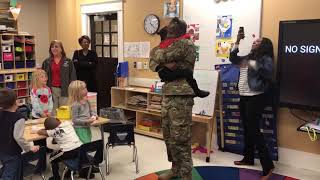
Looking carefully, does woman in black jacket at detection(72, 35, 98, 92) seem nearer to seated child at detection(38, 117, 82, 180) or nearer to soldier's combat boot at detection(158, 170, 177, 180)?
seated child at detection(38, 117, 82, 180)

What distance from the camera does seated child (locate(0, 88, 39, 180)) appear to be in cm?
251

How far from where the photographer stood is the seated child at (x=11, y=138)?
251 centimetres

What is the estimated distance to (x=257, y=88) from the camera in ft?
11.9

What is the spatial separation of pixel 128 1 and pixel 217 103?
2436 millimetres

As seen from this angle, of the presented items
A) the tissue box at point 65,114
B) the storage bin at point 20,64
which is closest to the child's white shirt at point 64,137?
the tissue box at point 65,114

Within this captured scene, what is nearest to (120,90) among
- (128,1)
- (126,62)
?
(126,62)

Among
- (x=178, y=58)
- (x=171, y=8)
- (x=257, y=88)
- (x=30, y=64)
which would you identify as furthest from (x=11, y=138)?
(x=30, y=64)

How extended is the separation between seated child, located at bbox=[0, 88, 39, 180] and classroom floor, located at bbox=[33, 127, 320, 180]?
0.92 meters

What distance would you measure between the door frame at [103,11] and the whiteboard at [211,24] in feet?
4.48

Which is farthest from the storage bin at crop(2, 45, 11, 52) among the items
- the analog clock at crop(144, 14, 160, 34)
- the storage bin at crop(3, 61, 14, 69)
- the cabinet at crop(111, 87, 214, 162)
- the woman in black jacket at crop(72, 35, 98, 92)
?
the analog clock at crop(144, 14, 160, 34)

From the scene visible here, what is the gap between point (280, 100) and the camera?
374cm

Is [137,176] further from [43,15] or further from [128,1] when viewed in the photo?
[43,15]

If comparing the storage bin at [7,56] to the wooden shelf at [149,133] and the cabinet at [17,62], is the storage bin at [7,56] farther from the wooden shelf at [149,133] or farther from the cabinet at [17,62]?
the wooden shelf at [149,133]

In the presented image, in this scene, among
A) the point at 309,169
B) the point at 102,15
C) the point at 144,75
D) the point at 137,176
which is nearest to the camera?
the point at 137,176
